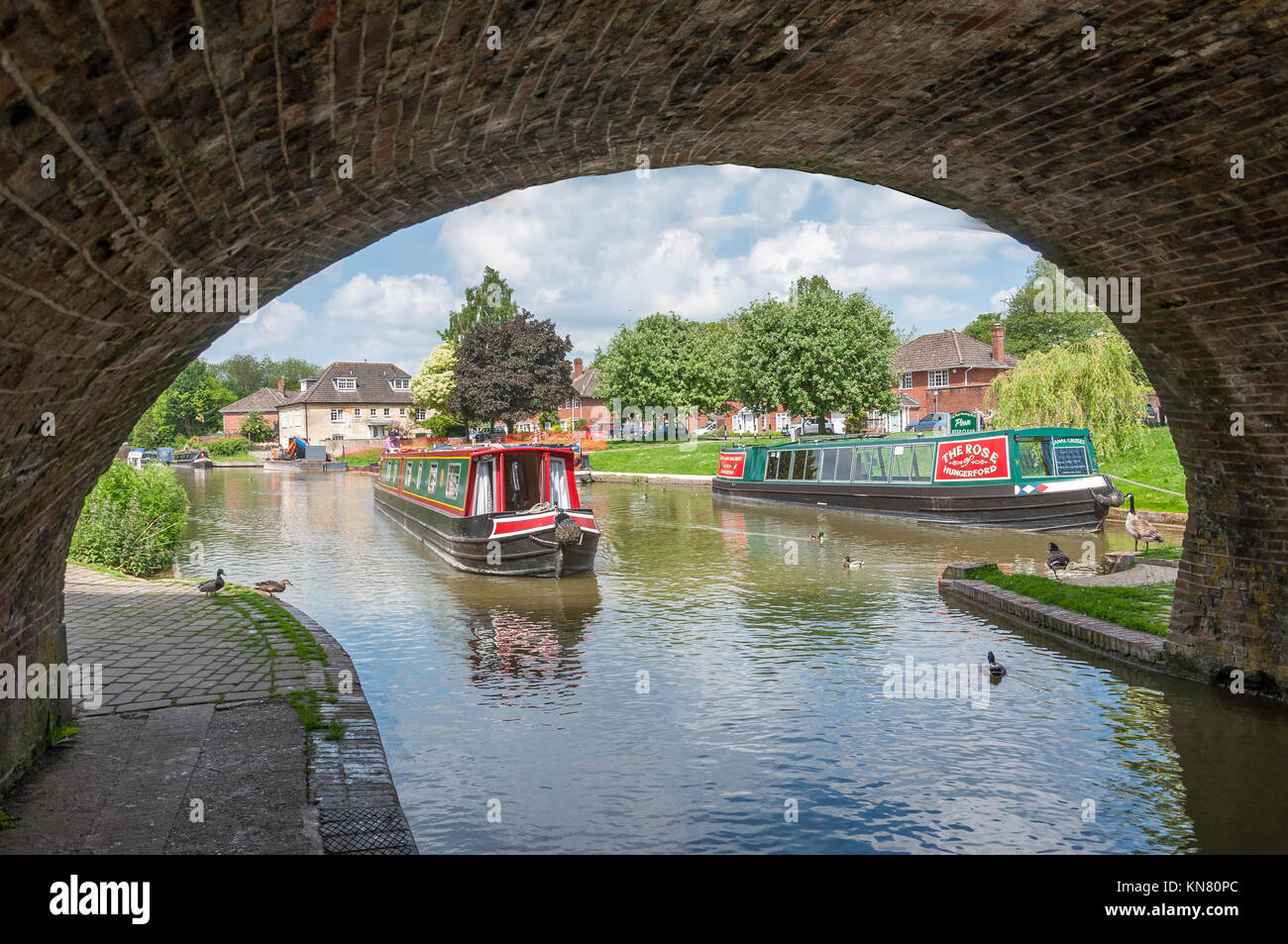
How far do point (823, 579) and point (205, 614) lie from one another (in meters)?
9.10

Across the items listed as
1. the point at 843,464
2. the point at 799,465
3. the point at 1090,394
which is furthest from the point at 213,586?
the point at 1090,394

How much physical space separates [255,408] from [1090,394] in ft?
250

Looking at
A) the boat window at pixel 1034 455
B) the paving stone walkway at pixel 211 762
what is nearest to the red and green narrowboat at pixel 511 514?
the paving stone walkway at pixel 211 762

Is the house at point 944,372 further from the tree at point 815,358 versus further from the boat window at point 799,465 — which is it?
the boat window at point 799,465

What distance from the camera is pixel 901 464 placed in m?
24.5

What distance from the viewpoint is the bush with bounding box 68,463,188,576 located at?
572 inches

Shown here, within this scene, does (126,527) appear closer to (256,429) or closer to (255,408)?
(256,429)

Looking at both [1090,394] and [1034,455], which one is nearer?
Answer: [1034,455]

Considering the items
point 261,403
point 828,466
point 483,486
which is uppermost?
point 261,403

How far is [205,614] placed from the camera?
34.1ft

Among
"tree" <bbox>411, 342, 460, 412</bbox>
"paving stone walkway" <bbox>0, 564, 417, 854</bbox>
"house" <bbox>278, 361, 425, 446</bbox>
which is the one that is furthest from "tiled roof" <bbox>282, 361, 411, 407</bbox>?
"paving stone walkway" <bbox>0, 564, 417, 854</bbox>

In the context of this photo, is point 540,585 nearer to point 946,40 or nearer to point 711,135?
point 711,135

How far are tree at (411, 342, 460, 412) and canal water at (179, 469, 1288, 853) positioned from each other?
169 ft
